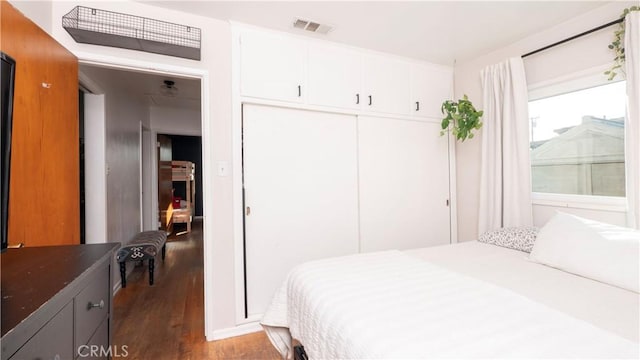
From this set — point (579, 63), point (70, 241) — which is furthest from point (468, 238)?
point (70, 241)

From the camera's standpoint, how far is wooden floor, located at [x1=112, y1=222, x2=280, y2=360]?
1.98 m

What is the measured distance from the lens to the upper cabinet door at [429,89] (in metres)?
2.93

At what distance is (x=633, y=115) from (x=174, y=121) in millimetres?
5452

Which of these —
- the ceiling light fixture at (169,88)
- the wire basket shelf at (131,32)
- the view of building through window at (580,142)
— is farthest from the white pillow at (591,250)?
the ceiling light fixture at (169,88)

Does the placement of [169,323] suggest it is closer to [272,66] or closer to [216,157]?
[216,157]

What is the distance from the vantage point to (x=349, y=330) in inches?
38.6

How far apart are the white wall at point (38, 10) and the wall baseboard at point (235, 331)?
2.25 meters

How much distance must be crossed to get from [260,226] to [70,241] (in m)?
1.18

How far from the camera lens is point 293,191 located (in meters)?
2.43

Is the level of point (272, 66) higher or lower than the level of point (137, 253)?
higher

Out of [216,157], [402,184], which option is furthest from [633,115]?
[216,157]

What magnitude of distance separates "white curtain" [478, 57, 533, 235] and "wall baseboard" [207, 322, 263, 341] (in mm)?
2245

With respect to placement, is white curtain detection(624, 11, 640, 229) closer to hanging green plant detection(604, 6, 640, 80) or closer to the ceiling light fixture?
hanging green plant detection(604, 6, 640, 80)

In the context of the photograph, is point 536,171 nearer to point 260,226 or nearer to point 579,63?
point 579,63
